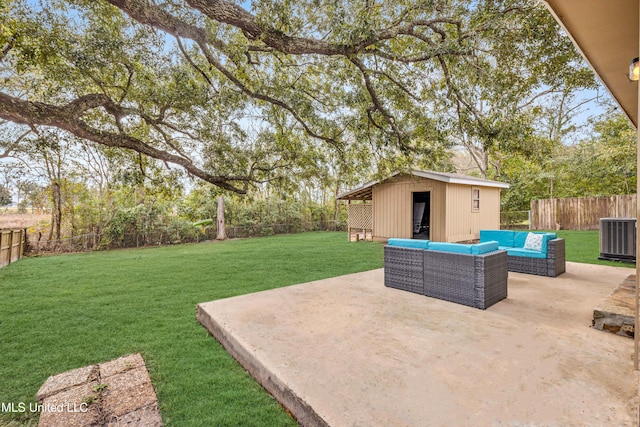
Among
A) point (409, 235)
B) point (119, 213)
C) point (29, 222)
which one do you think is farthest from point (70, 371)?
point (29, 222)

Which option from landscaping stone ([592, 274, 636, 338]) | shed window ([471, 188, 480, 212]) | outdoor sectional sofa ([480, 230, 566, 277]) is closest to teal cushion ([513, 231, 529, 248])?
outdoor sectional sofa ([480, 230, 566, 277])

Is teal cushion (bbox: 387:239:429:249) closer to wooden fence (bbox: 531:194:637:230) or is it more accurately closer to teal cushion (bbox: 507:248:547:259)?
teal cushion (bbox: 507:248:547:259)

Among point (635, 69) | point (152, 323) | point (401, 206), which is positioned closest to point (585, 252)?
point (401, 206)

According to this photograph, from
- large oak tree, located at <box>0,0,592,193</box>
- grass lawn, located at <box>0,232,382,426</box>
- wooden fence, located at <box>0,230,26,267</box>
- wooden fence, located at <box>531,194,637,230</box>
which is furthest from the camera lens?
wooden fence, located at <box>531,194,637,230</box>

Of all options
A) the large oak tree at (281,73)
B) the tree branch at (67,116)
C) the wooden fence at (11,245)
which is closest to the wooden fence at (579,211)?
the large oak tree at (281,73)

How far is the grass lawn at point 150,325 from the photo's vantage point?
7.00 feet

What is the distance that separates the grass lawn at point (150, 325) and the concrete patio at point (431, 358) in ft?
0.82

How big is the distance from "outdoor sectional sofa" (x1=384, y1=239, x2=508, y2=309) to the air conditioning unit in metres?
5.04

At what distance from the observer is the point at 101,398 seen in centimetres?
213

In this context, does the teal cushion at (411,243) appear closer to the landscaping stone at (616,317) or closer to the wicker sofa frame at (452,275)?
the wicker sofa frame at (452,275)

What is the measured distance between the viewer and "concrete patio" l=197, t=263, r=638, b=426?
5.79 ft

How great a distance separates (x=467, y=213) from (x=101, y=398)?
11634 mm

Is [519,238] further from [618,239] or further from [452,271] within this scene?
[618,239]

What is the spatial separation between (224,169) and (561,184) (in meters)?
19.3
